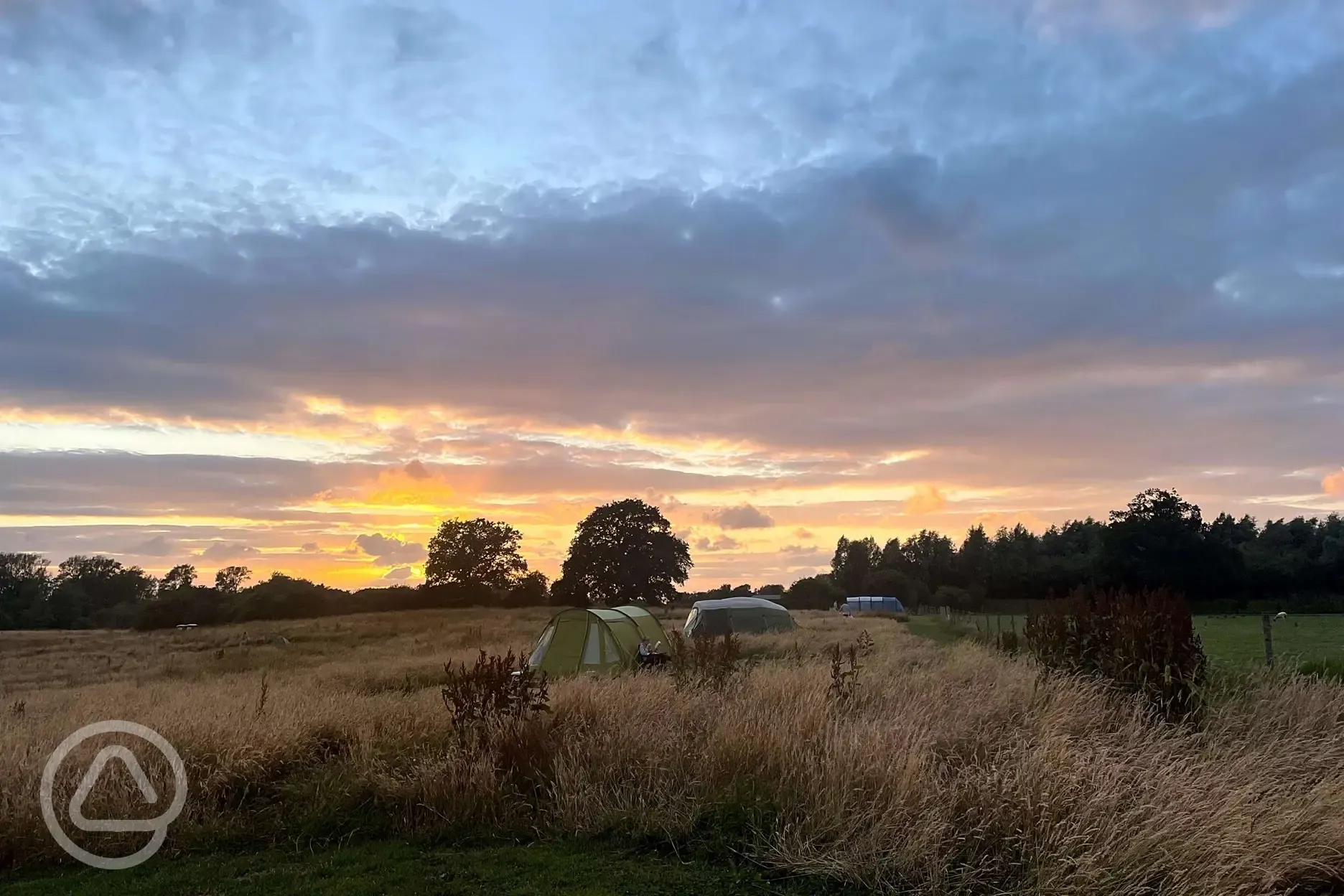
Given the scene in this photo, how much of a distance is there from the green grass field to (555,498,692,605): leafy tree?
1464 inches

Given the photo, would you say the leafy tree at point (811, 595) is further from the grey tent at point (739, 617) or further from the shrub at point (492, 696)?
the shrub at point (492, 696)

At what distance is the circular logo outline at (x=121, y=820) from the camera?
6840 mm

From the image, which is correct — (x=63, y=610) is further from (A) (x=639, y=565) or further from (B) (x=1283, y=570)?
(B) (x=1283, y=570)

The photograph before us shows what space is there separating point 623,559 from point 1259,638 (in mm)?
56849

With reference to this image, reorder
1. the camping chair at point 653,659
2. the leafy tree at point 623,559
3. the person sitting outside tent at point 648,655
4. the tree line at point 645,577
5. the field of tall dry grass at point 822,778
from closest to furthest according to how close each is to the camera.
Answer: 1. the field of tall dry grass at point 822,778
2. the camping chair at point 653,659
3. the person sitting outside tent at point 648,655
4. the tree line at point 645,577
5. the leafy tree at point 623,559

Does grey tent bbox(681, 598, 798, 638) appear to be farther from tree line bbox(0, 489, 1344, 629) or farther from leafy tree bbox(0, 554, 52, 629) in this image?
leafy tree bbox(0, 554, 52, 629)

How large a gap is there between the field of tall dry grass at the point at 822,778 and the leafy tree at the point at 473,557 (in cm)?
7316

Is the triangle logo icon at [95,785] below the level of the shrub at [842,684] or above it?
below

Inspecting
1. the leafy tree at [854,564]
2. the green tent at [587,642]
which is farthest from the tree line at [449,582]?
the green tent at [587,642]

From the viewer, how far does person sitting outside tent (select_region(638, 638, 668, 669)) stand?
1738cm

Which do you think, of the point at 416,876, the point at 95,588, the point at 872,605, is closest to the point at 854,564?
the point at 872,605

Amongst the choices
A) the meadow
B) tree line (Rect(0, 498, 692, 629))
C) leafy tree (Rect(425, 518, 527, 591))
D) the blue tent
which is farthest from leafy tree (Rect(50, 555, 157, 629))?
the meadow

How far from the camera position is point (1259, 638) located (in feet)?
87.0

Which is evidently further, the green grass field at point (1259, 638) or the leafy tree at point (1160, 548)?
the leafy tree at point (1160, 548)
